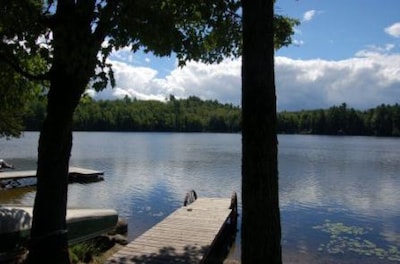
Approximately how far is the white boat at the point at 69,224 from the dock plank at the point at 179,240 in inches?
95.5

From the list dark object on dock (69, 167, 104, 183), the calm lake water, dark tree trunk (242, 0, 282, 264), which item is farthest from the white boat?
dark object on dock (69, 167, 104, 183)

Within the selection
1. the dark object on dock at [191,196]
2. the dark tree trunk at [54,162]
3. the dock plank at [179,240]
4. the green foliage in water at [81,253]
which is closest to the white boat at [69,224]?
the green foliage in water at [81,253]

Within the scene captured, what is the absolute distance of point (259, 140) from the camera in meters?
5.47

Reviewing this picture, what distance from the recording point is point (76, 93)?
8852 mm

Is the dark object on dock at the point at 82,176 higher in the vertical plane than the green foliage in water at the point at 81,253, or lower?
lower

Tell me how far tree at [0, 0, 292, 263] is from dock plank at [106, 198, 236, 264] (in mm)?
3264

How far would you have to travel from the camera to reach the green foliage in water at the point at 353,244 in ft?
61.8

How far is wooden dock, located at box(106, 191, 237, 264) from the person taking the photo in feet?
39.8

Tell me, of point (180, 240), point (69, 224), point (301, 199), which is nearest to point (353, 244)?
point (180, 240)

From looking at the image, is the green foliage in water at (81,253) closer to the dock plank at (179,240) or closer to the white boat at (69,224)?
the white boat at (69,224)

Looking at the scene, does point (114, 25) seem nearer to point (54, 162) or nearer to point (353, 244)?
point (54, 162)

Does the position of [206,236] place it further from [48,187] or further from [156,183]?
[156,183]

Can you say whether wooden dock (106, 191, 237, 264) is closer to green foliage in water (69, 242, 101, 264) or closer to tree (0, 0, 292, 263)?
green foliage in water (69, 242, 101, 264)

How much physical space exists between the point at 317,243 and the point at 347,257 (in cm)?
215
